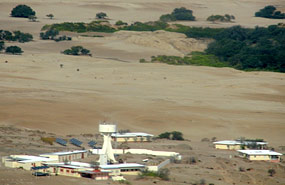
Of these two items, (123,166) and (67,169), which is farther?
(123,166)

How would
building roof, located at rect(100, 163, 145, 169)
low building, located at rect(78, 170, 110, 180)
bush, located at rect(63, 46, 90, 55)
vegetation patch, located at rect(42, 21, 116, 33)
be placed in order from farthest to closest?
vegetation patch, located at rect(42, 21, 116, 33) → bush, located at rect(63, 46, 90, 55) → building roof, located at rect(100, 163, 145, 169) → low building, located at rect(78, 170, 110, 180)

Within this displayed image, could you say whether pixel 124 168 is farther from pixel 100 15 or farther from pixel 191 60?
pixel 100 15

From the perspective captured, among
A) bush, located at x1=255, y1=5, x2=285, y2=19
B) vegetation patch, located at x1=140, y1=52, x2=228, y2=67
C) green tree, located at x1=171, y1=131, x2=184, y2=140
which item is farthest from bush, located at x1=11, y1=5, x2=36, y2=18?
green tree, located at x1=171, y1=131, x2=184, y2=140

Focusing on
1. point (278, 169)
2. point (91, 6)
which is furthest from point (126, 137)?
point (91, 6)

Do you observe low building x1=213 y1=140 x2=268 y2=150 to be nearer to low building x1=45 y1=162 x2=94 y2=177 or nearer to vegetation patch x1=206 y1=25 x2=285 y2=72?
low building x1=45 y1=162 x2=94 y2=177

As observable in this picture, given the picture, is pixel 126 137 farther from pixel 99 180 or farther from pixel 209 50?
pixel 209 50

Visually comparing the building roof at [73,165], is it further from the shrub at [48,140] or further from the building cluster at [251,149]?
the building cluster at [251,149]

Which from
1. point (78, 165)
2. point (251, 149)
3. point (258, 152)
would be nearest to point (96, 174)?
point (78, 165)
